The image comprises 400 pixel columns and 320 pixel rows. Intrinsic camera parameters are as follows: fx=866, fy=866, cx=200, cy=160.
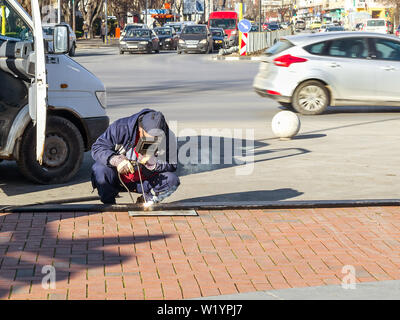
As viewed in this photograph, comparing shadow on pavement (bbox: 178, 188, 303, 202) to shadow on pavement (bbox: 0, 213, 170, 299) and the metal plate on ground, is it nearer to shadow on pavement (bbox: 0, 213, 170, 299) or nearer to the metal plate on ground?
the metal plate on ground

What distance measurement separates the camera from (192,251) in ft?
22.1

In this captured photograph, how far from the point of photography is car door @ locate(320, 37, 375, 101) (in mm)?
17172

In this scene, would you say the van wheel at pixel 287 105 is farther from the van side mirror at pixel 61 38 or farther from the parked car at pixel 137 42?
the parked car at pixel 137 42

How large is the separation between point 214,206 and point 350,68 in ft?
31.7

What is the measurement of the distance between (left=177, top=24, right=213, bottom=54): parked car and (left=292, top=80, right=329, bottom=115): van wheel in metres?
32.3

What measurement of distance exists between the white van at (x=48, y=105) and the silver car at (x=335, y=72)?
754cm

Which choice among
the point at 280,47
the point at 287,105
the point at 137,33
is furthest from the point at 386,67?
the point at 137,33

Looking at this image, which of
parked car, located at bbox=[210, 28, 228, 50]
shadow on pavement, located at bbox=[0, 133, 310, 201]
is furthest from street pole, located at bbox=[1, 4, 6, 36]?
parked car, located at bbox=[210, 28, 228, 50]

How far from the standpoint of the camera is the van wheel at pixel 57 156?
31.6ft

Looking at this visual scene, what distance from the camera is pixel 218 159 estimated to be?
38.6ft
